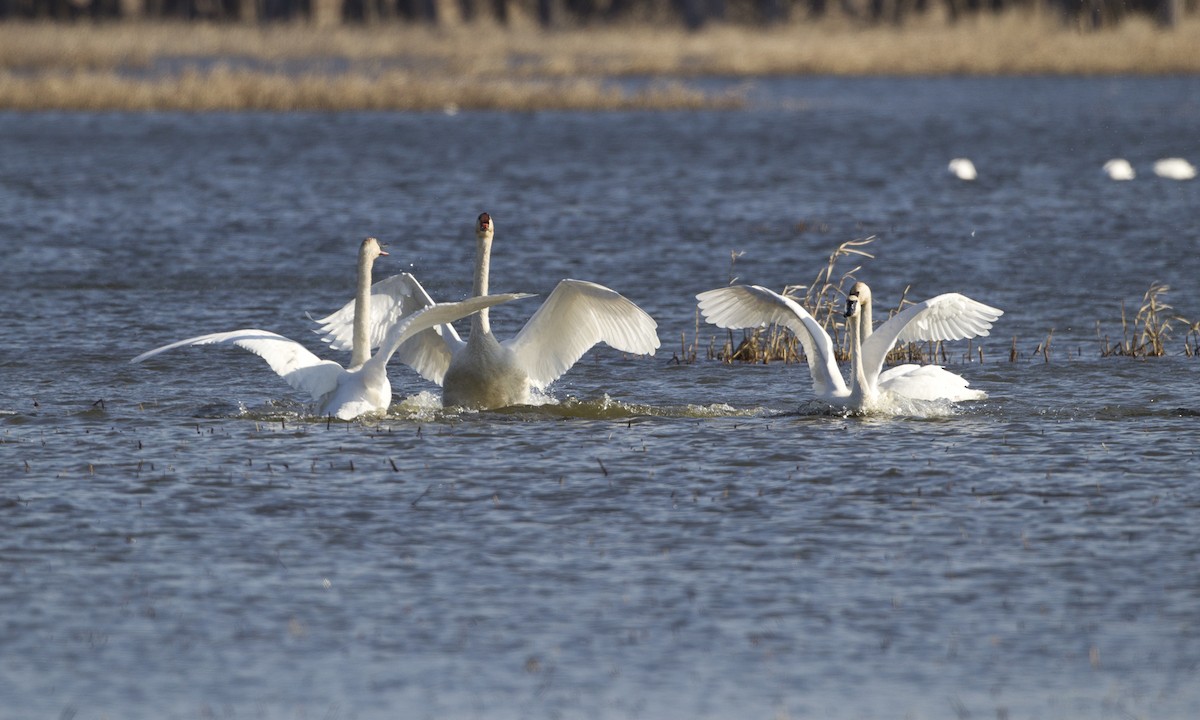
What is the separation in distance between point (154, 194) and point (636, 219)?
6705 mm

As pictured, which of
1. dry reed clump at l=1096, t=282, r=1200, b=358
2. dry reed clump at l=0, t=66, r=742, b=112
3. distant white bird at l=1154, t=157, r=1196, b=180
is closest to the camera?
dry reed clump at l=1096, t=282, r=1200, b=358

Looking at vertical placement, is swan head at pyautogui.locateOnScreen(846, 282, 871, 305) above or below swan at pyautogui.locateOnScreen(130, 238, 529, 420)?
above

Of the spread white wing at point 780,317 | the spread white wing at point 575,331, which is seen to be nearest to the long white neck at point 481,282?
the spread white wing at point 575,331

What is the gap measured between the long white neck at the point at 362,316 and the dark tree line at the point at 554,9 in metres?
44.4

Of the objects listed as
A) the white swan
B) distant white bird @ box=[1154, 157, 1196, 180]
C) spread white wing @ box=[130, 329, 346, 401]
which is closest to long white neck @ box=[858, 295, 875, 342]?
the white swan

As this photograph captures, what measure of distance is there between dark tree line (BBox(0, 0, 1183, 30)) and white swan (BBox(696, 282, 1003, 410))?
43.0 metres

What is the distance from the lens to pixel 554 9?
58.0 meters

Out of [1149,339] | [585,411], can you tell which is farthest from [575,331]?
[1149,339]

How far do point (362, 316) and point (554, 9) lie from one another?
48.1 meters

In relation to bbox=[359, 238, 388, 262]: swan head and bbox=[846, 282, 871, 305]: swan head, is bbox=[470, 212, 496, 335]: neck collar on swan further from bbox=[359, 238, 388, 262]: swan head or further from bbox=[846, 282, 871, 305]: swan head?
bbox=[846, 282, 871, 305]: swan head

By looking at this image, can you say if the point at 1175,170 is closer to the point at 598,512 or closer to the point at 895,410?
the point at 895,410

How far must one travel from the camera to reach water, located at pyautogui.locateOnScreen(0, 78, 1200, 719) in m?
6.30

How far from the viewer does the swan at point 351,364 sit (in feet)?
33.7

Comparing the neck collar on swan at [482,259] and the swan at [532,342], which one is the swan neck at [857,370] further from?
the neck collar on swan at [482,259]
